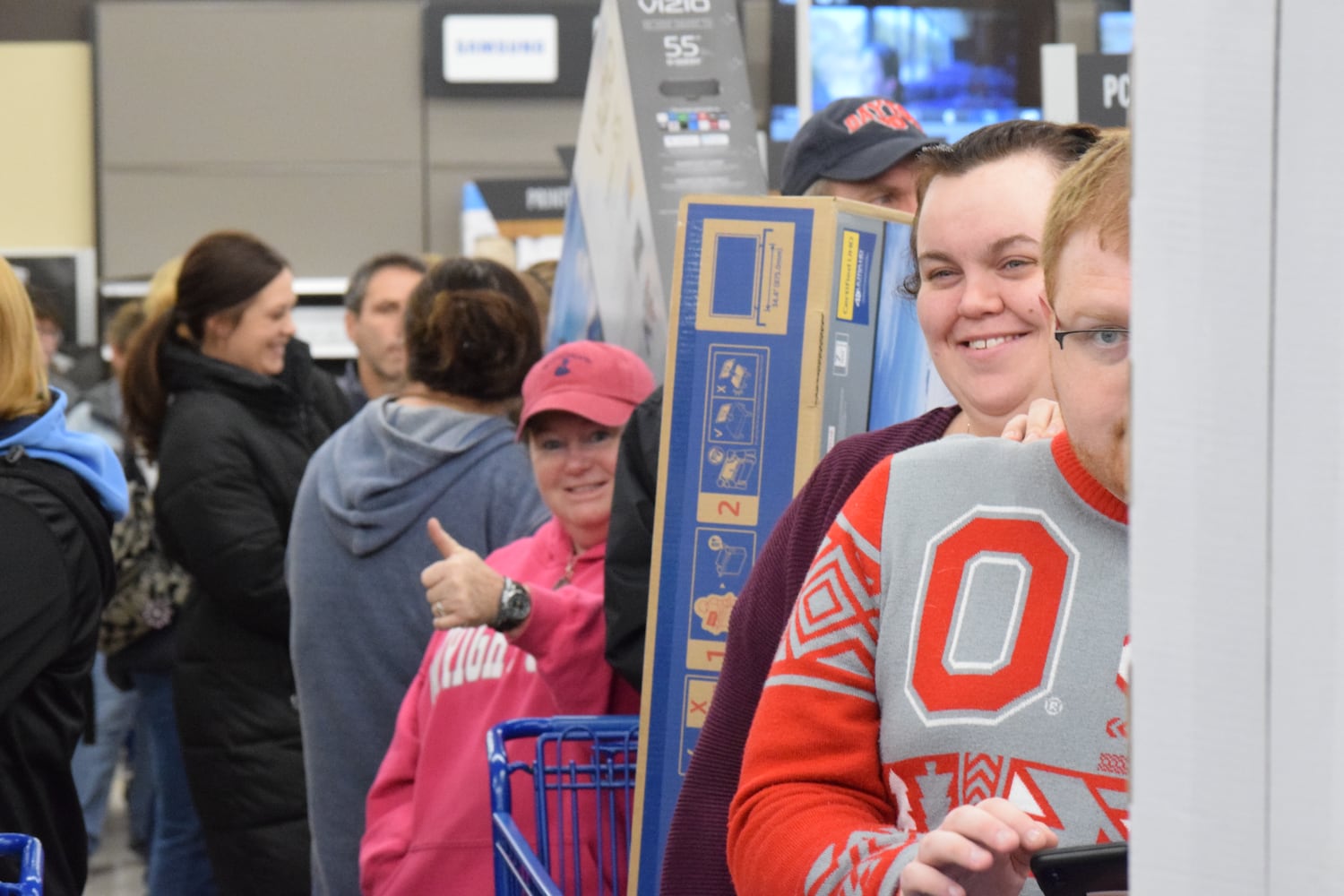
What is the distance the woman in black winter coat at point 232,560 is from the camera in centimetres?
304

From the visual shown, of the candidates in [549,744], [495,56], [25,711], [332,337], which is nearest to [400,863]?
[549,744]

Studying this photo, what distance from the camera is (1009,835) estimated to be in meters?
0.68

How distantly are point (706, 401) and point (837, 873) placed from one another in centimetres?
80

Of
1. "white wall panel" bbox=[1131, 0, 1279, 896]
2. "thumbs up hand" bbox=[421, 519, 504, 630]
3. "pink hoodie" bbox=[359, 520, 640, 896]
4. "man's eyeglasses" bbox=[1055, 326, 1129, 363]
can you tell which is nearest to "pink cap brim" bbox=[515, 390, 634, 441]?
"pink hoodie" bbox=[359, 520, 640, 896]

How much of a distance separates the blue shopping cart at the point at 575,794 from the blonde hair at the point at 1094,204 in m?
0.99

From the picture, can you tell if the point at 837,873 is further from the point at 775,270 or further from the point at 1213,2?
the point at 775,270

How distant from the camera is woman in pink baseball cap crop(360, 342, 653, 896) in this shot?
2004 millimetres

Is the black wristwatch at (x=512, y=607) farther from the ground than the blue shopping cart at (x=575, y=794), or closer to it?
farther from the ground

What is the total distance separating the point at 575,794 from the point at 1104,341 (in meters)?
1.10

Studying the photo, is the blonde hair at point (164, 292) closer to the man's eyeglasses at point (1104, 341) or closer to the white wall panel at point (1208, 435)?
the man's eyeglasses at point (1104, 341)

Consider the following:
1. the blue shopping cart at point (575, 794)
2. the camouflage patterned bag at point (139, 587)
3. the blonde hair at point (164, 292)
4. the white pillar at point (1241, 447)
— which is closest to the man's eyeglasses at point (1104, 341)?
the white pillar at point (1241, 447)

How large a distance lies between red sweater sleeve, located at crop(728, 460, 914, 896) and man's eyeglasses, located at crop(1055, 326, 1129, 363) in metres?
0.15

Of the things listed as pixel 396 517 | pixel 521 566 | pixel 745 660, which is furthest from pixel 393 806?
pixel 745 660

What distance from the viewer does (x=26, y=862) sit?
1.51 meters
